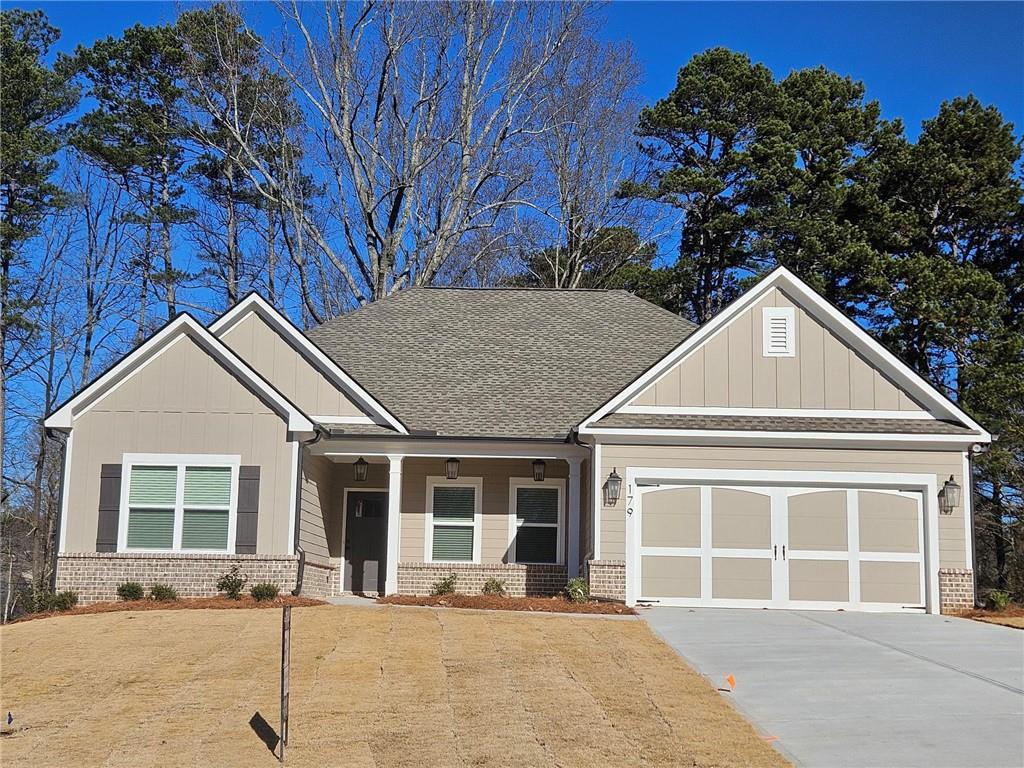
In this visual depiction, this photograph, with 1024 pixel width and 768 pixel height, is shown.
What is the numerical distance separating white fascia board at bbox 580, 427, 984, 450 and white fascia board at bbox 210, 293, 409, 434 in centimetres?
367

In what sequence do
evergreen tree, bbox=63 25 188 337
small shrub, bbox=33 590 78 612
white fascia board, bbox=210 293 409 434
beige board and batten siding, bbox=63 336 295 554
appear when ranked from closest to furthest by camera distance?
small shrub, bbox=33 590 78 612 < beige board and batten siding, bbox=63 336 295 554 < white fascia board, bbox=210 293 409 434 < evergreen tree, bbox=63 25 188 337

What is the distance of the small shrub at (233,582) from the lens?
53.0ft

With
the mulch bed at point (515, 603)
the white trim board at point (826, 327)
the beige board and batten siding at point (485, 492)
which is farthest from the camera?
the beige board and batten siding at point (485, 492)

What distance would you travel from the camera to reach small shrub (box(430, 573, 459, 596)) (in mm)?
18281

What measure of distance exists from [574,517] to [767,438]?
3496 millimetres

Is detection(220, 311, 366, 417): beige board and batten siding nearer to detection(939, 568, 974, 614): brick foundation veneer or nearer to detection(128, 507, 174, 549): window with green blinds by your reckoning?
detection(128, 507, 174, 549): window with green blinds

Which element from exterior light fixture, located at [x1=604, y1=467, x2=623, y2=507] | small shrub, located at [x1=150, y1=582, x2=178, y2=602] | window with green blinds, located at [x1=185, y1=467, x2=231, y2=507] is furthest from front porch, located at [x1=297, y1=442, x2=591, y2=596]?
small shrub, located at [x1=150, y1=582, x2=178, y2=602]

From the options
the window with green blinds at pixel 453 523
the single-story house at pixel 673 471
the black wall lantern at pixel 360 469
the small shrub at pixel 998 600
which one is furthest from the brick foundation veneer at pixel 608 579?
the small shrub at pixel 998 600

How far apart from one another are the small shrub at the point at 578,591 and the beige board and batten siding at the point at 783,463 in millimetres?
529

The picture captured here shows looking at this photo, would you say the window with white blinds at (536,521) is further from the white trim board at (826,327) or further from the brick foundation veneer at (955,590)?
the brick foundation veneer at (955,590)

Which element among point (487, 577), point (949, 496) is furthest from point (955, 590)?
point (487, 577)

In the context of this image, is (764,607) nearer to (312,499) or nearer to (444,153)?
(312,499)

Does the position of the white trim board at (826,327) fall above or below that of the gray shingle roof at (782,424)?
above

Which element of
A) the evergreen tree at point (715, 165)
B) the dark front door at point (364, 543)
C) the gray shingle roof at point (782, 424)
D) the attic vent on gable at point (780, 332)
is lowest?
the dark front door at point (364, 543)
